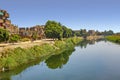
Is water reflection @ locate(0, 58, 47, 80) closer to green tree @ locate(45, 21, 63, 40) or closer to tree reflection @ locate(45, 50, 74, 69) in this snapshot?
tree reflection @ locate(45, 50, 74, 69)

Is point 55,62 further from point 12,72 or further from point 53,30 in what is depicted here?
point 53,30

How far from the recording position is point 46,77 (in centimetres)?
3775

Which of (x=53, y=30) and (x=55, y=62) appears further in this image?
(x=53, y=30)

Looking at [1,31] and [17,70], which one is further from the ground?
[1,31]

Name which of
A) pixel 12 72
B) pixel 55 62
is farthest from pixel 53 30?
pixel 12 72

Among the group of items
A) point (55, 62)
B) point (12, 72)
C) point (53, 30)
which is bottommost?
point (55, 62)

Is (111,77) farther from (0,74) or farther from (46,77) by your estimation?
(0,74)

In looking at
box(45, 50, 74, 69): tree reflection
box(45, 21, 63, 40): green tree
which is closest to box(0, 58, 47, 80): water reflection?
box(45, 50, 74, 69): tree reflection


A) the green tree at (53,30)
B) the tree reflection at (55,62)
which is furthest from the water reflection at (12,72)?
the green tree at (53,30)

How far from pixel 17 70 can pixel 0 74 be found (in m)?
5.03

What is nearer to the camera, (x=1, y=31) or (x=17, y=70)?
(x=17, y=70)

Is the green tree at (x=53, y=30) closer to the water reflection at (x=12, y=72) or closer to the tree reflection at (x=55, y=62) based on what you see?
the tree reflection at (x=55, y=62)

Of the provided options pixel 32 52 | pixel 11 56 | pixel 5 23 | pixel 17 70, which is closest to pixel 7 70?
pixel 17 70

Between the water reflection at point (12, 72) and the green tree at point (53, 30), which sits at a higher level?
the green tree at point (53, 30)
